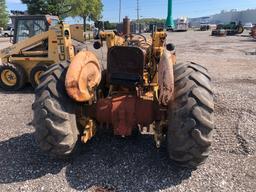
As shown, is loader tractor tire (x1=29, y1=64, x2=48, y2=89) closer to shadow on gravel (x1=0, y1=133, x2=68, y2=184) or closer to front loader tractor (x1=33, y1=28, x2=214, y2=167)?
shadow on gravel (x1=0, y1=133, x2=68, y2=184)

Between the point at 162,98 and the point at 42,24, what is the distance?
315 inches

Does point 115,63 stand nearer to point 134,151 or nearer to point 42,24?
point 134,151

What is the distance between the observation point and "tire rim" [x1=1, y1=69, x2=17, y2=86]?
9461mm

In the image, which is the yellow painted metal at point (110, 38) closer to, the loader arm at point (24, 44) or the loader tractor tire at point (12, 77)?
the loader arm at point (24, 44)

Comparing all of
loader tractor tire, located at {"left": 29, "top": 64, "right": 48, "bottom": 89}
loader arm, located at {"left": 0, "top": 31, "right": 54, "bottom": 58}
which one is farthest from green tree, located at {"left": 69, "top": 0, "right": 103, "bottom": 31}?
loader tractor tire, located at {"left": 29, "top": 64, "right": 48, "bottom": 89}

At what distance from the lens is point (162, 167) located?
4.27 m

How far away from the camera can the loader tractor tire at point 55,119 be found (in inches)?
154

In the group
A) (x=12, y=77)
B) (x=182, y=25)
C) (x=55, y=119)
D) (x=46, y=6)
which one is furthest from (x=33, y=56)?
(x=182, y=25)

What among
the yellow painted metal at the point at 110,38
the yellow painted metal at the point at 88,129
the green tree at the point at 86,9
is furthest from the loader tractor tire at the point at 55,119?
the green tree at the point at 86,9

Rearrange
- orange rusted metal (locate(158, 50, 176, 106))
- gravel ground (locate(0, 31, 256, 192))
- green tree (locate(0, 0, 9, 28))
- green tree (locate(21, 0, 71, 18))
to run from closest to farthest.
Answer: orange rusted metal (locate(158, 50, 176, 106)) < gravel ground (locate(0, 31, 256, 192)) < green tree (locate(21, 0, 71, 18)) < green tree (locate(0, 0, 9, 28))

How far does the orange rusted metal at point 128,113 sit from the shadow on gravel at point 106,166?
49 cm

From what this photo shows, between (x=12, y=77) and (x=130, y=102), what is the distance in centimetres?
626

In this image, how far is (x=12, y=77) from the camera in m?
9.51

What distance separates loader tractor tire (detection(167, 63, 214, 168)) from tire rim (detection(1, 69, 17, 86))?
6.71 metres
